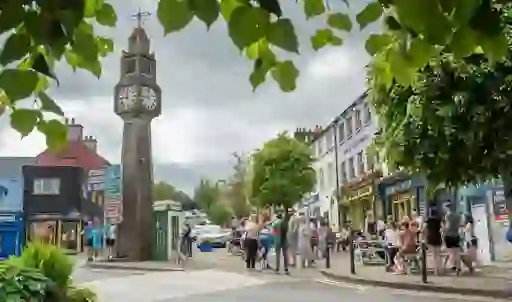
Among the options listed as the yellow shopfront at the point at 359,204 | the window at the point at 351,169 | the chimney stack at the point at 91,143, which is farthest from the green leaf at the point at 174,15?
the chimney stack at the point at 91,143

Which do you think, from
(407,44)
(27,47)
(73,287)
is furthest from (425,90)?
(27,47)

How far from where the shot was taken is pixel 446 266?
18469mm

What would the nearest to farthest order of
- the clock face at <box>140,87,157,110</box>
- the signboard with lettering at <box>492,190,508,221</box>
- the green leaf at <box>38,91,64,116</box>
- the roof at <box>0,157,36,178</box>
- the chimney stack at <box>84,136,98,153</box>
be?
the green leaf at <box>38,91,64,116</box>
the signboard with lettering at <box>492,190,508,221</box>
the clock face at <box>140,87,157,110</box>
the roof at <box>0,157,36,178</box>
the chimney stack at <box>84,136,98,153</box>

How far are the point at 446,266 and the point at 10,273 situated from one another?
571 inches

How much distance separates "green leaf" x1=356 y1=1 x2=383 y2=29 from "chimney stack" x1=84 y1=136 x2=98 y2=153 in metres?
70.7

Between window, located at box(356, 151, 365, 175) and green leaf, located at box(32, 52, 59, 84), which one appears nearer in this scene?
green leaf, located at box(32, 52, 59, 84)

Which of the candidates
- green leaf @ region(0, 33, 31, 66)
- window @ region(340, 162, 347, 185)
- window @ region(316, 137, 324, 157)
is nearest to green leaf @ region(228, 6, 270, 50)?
green leaf @ region(0, 33, 31, 66)

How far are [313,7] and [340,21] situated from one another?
0.13 meters

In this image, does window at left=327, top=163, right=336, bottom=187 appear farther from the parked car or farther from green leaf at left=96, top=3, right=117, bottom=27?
green leaf at left=96, top=3, right=117, bottom=27

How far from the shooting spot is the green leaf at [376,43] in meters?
2.98

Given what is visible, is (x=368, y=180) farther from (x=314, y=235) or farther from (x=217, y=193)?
(x=217, y=193)

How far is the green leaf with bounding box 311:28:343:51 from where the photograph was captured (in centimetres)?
297

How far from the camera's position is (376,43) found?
304cm

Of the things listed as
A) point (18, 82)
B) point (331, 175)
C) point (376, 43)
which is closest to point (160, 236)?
point (376, 43)
